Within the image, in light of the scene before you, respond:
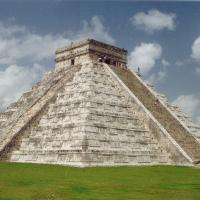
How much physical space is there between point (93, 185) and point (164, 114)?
19768 millimetres

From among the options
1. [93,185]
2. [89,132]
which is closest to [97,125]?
[89,132]

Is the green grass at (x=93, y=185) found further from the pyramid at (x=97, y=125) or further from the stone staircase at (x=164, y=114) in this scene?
the stone staircase at (x=164, y=114)

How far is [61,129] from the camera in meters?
32.2

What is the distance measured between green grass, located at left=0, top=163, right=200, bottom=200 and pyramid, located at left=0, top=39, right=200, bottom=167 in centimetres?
434

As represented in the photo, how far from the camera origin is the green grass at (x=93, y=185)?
626 inches

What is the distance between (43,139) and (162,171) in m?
10.4

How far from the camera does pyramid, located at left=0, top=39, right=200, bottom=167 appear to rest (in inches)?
1192

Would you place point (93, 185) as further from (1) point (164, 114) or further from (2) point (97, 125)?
(1) point (164, 114)

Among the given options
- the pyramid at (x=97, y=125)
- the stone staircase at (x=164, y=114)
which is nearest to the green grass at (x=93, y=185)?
the pyramid at (x=97, y=125)

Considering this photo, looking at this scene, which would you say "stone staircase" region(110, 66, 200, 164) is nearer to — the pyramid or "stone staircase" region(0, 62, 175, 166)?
the pyramid

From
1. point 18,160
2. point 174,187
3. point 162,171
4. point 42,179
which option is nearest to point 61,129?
point 18,160

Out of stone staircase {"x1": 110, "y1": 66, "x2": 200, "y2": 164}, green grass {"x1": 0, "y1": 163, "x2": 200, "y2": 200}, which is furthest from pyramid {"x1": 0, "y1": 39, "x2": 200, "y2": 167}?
green grass {"x1": 0, "y1": 163, "x2": 200, "y2": 200}

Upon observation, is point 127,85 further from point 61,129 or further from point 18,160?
point 18,160

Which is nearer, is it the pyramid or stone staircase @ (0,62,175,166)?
stone staircase @ (0,62,175,166)
